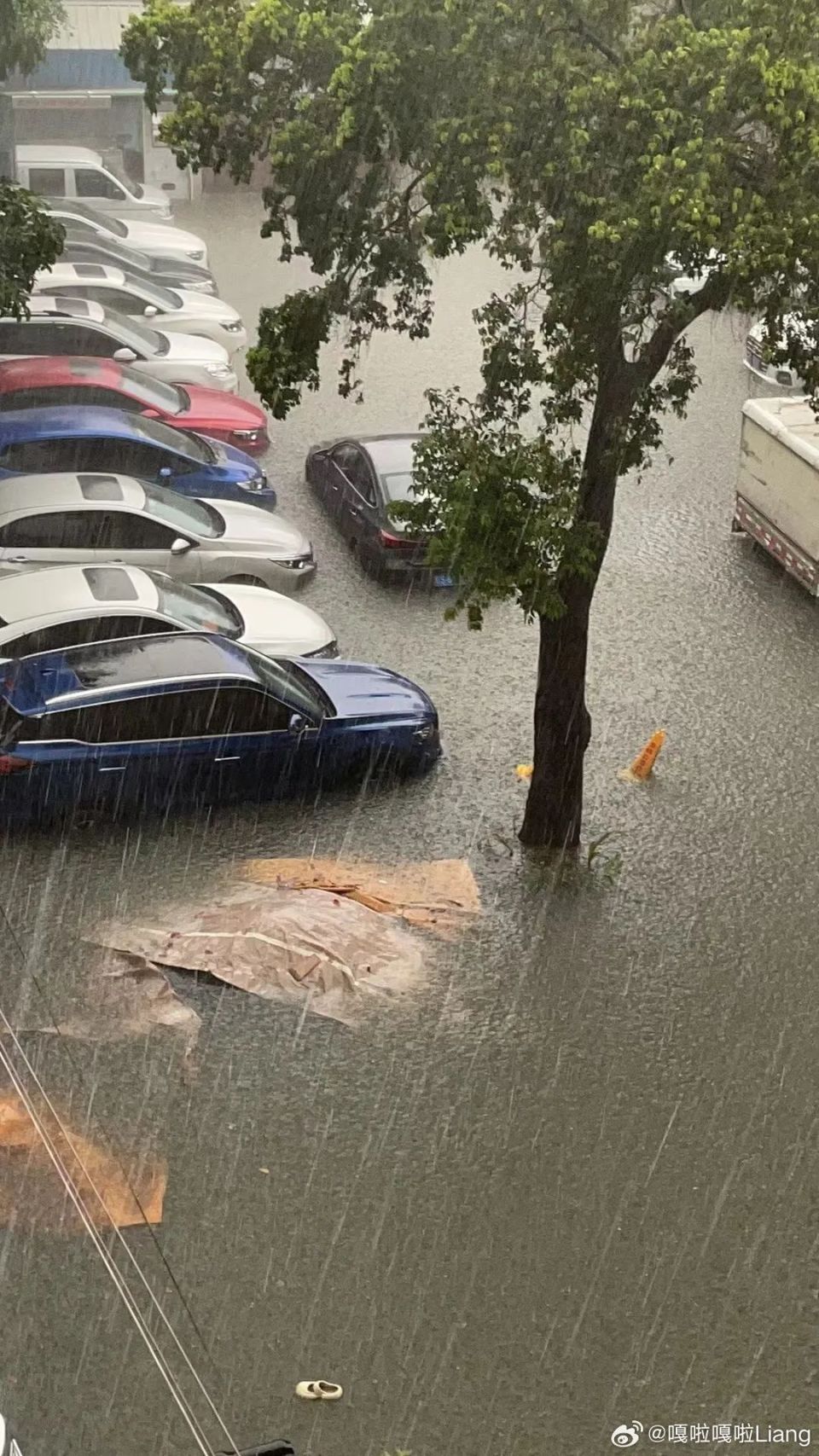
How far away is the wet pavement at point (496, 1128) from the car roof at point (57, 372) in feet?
18.3

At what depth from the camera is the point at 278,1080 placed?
31.6 feet

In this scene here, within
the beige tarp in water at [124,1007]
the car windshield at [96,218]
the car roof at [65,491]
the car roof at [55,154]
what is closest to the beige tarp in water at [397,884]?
the beige tarp in water at [124,1007]

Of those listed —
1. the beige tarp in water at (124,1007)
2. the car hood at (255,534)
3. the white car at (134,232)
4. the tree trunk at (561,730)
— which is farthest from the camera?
the white car at (134,232)

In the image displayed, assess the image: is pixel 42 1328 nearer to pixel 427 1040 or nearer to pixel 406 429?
pixel 427 1040

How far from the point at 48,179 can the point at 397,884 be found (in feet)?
67.4

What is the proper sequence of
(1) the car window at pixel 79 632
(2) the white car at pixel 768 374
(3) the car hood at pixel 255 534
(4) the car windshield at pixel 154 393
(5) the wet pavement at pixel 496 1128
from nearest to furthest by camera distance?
(5) the wet pavement at pixel 496 1128 < (1) the car window at pixel 79 632 < (3) the car hood at pixel 255 534 < (4) the car windshield at pixel 154 393 < (2) the white car at pixel 768 374

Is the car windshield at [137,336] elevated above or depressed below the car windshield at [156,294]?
below

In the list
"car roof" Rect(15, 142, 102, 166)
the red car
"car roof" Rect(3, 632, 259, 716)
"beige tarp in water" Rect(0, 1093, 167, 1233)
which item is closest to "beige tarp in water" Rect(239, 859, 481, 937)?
"car roof" Rect(3, 632, 259, 716)

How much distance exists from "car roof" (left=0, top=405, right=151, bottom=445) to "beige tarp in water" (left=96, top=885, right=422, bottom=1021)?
268 inches

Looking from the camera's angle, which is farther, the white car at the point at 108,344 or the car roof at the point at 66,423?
the white car at the point at 108,344

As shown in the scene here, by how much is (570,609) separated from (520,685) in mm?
3256

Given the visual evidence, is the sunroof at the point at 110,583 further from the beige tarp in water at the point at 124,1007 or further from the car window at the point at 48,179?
the car window at the point at 48,179

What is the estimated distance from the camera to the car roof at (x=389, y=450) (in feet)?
55.8

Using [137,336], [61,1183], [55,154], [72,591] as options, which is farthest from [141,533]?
[55,154]
